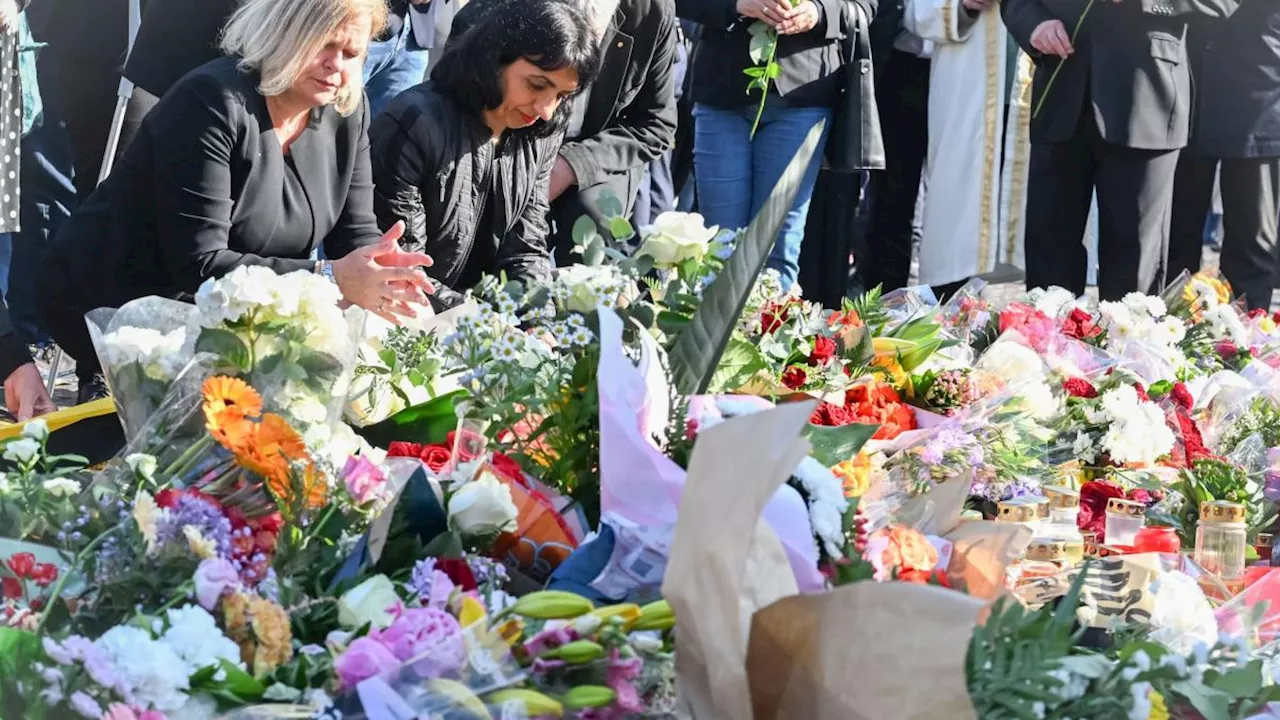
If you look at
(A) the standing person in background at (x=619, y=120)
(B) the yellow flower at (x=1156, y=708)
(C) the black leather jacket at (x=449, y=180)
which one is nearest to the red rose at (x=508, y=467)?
(B) the yellow flower at (x=1156, y=708)

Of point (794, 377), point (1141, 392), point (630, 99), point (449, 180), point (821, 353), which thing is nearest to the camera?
point (794, 377)

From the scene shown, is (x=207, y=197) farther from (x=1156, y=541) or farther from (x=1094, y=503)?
(x=1156, y=541)

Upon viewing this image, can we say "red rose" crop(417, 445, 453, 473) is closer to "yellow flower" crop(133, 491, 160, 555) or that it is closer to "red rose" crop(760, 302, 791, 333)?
"yellow flower" crop(133, 491, 160, 555)

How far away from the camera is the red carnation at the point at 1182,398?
9.21ft

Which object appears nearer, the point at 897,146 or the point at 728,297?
the point at 728,297

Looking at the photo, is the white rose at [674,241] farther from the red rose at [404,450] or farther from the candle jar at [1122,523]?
the candle jar at [1122,523]

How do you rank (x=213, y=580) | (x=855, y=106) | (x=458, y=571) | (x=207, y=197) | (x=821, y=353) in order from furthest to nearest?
(x=855, y=106) < (x=207, y=197) < (x=821, y=353) < (x=458, y=571) < (x=213, y=580)

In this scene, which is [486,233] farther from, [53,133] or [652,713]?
[652,713]

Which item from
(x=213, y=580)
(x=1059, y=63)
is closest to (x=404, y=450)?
(x=213, y=580)

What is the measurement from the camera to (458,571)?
1278mm

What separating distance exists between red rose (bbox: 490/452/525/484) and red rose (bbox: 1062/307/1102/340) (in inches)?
75.0

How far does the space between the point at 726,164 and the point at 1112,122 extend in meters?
1.19

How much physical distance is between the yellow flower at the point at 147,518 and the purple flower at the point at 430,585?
0.20 metres

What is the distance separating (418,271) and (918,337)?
0.88m
